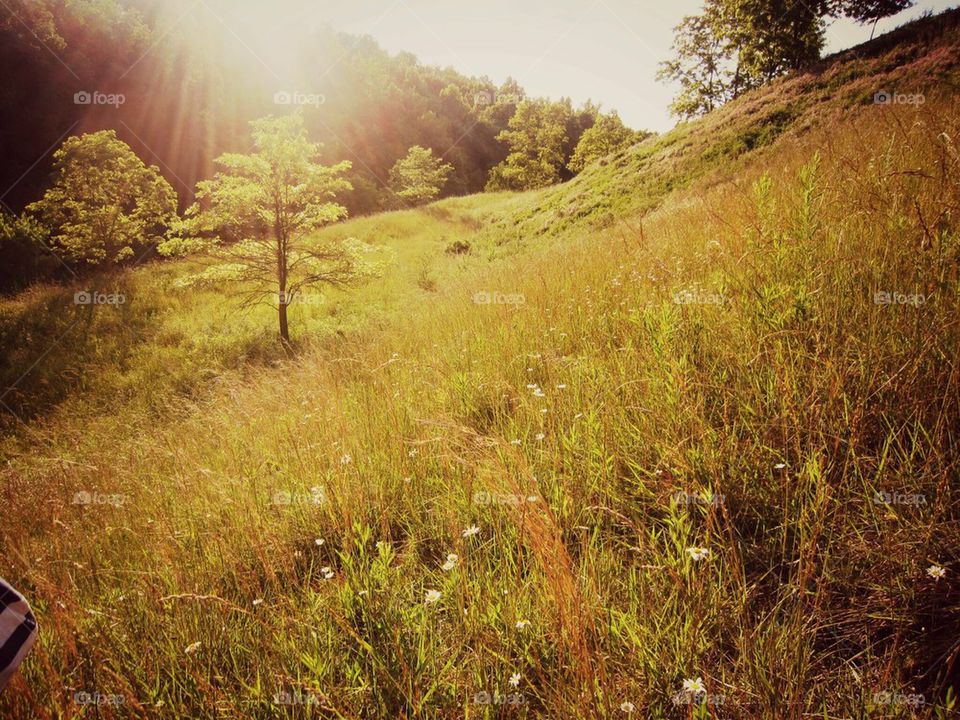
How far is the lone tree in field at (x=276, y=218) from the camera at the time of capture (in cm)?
1002

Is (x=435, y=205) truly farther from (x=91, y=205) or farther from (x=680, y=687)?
(x=680, y=687)

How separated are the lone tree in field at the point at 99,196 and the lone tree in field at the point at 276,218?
10329 millimetres

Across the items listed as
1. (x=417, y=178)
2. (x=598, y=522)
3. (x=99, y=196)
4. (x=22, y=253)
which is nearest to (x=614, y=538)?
(x=598, y=522)

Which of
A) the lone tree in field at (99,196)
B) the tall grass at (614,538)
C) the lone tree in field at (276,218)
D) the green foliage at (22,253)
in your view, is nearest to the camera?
the tall grass at (614,538)

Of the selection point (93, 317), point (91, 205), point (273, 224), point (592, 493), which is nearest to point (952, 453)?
point (592, 493)

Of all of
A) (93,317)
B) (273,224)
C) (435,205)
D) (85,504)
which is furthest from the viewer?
(435,205)

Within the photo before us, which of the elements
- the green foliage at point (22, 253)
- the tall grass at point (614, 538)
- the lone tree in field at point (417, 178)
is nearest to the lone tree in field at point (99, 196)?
the green foliage at point (22, 253)

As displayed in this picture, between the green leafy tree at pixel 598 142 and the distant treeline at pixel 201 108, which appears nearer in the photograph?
the distant treeline at pixel 201 108

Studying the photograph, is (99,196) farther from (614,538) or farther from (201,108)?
(201,108)

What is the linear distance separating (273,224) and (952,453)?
12.4m

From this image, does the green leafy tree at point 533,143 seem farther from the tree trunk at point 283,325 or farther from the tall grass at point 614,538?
the tall grass at point 614,538

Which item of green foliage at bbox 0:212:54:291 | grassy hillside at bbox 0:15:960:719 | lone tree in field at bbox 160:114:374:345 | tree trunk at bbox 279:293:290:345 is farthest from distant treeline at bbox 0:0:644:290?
grassy hillside at bbox 0:15:960:719

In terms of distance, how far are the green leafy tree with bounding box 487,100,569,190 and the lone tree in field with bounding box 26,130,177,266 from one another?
31.5 meters

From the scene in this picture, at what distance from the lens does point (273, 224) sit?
35.3ft
